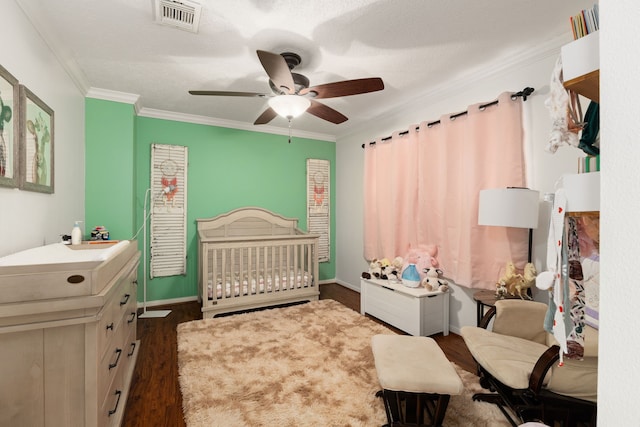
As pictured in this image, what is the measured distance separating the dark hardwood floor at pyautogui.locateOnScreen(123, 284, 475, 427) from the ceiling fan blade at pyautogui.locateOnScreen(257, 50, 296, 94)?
2.12 m

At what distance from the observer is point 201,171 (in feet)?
12.5

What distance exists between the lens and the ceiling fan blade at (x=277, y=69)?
1.68 m

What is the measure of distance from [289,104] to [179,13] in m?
0.84

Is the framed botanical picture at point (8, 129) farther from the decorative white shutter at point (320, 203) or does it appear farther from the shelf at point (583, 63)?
the decorative white shutter at point (320, 203)

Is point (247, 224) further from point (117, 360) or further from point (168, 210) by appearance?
point (117, 360)

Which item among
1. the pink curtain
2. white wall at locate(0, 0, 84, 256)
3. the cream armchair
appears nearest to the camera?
the cream armchair

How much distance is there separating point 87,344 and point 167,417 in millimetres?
806

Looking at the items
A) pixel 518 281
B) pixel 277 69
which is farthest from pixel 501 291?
pixel 277 69

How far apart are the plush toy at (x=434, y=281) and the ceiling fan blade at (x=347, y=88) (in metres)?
1.79

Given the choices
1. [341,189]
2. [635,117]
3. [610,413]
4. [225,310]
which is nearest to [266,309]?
[225,310]

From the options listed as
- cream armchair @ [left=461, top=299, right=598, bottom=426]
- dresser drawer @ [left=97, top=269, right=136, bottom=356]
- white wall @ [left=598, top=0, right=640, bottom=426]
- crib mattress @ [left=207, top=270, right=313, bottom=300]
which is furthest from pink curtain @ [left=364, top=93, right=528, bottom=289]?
dresser drawer @ [left=97, top=269, right=136, bottom=356]

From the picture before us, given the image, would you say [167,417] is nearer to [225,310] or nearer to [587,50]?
[225,310]

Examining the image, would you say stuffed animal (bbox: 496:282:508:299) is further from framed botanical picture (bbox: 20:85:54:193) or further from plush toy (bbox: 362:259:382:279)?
framed botanical picture (bbox: 20:85:54:193)

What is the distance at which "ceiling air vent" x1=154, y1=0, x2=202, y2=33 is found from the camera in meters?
1.70
